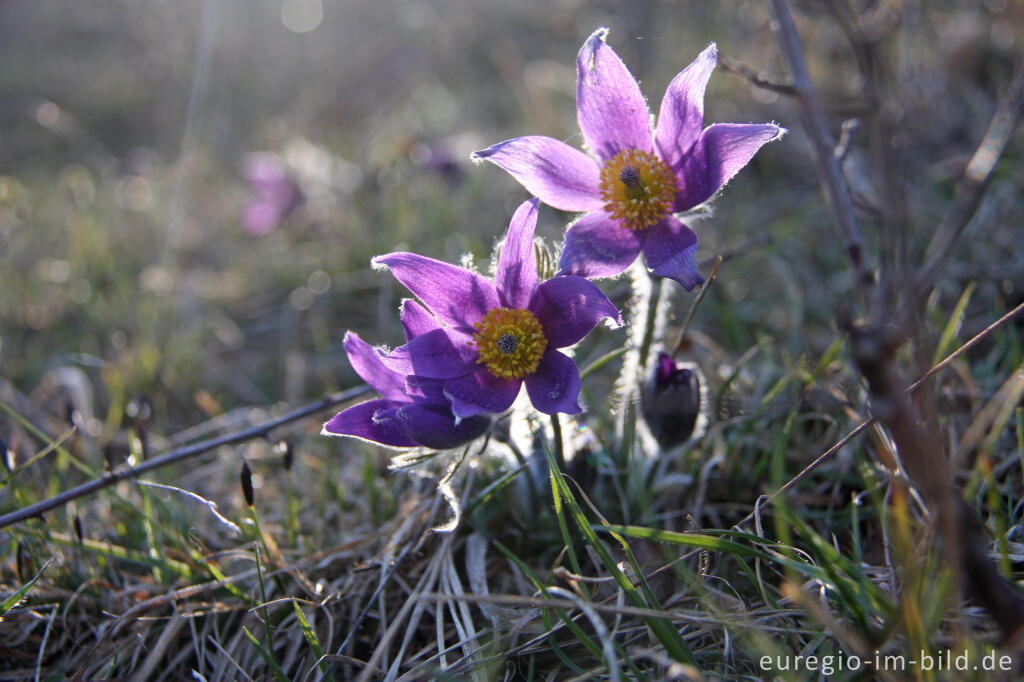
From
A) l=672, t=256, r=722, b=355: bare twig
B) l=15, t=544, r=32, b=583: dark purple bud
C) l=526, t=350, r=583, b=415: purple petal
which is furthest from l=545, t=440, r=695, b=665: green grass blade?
l=15, t=544, r=32, b=583: dark purple bud

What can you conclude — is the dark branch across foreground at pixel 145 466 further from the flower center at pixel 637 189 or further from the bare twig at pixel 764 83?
the bare twig at pixel 764 83

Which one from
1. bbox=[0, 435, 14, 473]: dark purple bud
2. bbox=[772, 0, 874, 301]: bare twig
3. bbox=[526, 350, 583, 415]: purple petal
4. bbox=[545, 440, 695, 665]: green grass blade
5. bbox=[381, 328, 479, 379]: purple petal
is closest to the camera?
bbox=[772, 0, 874, 301]: bare twig

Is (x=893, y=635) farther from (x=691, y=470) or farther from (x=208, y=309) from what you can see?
(x=208, y=309)

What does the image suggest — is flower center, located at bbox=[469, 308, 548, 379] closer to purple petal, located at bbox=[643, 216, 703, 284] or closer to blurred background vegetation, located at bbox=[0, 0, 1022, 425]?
purple petal, located at bbox=[643, 216, 703, 284]

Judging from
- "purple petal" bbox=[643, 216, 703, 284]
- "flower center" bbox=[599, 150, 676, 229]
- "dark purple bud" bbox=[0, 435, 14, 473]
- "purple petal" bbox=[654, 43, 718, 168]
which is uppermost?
"purple petal" bbox=[654, 43, 718, 168]

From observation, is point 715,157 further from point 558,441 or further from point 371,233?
point 371,233

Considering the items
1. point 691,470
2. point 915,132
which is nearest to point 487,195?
point 915,132

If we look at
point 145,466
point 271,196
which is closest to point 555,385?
point 145,466

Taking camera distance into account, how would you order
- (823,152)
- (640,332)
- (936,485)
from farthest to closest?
(640,332), (823,152), (936,485)
